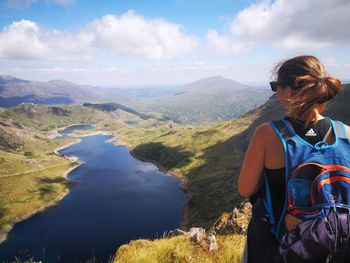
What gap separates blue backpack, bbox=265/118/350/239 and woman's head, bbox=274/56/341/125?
0.39m

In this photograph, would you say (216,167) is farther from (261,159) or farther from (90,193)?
(261,159)

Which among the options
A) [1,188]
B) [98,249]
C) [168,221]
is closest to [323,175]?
[98,249]

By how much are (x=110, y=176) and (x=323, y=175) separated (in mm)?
188682

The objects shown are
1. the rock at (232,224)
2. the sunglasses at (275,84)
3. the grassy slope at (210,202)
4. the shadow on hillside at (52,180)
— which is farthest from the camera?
the shadow on hillside at (52,180)

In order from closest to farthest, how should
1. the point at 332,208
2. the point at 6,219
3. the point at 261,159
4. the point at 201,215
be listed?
the point at 332,208 < the point at 261,159 < the point at 201,215 < the point at 6,219

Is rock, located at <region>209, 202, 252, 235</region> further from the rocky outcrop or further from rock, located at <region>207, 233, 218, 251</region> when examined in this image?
rock, located at <region>207, 233, 218, 251</region>

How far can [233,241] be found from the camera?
44.3 ft

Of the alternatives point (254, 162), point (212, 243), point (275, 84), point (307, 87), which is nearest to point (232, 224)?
point (212, 243)

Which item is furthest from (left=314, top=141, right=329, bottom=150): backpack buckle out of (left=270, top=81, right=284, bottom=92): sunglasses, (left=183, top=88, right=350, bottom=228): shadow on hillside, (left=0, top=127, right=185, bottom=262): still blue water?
(left=0, top=127, right=185, bottom=262): still blue water

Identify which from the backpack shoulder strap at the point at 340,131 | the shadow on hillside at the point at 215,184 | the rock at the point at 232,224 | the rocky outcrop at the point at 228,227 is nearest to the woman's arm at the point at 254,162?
the backpack shoulder strap at the point at 340,131

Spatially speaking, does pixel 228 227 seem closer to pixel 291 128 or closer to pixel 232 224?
pixel 232 224

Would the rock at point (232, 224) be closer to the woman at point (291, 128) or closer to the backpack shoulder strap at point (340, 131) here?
the woman at point (291, 128)

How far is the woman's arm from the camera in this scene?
201 inches

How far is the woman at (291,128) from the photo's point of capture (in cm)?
507
